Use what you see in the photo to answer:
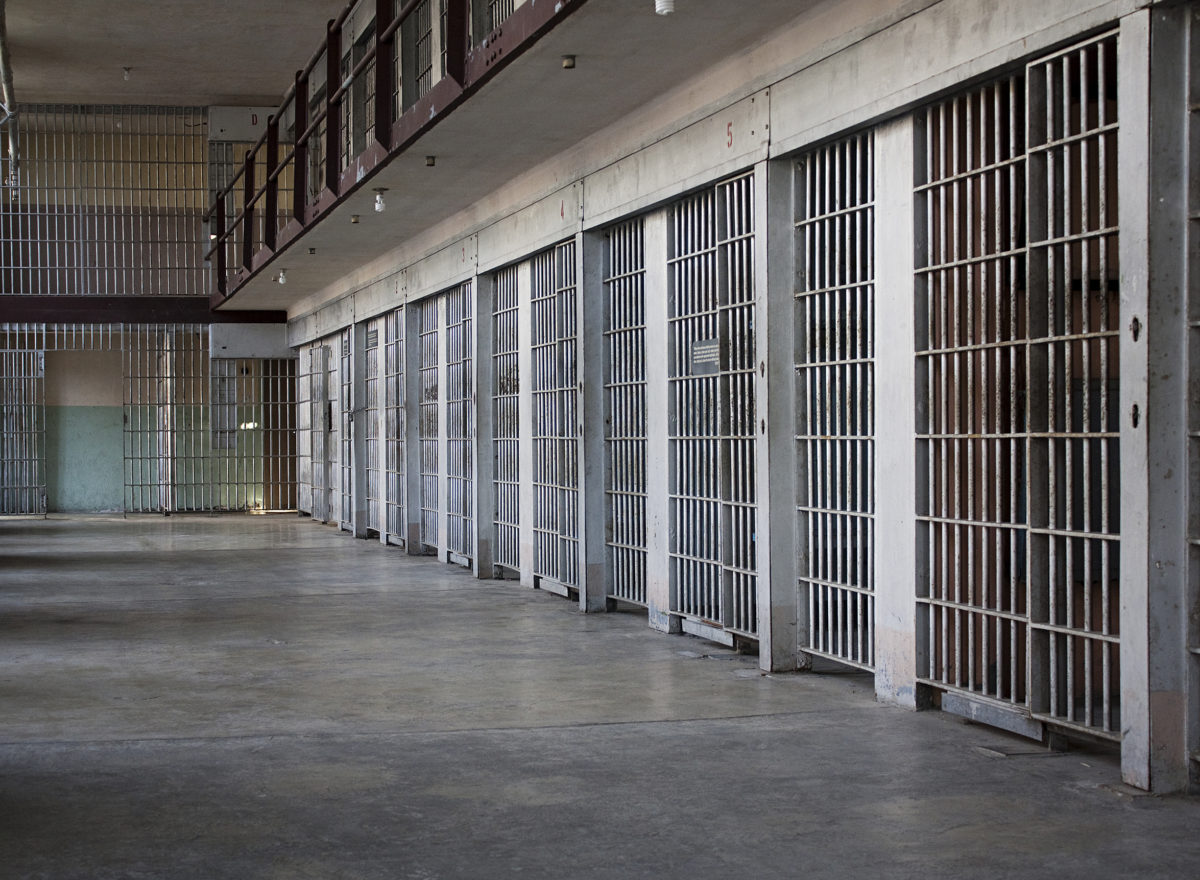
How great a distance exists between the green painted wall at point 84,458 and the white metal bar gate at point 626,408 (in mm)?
17336

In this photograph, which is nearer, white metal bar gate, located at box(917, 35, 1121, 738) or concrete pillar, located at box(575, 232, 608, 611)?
white metal bar gate, located at box(917, 35, 1121, 738)

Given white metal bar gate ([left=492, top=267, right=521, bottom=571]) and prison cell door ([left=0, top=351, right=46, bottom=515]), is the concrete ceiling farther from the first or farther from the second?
white metal bar gate ([left=492, top=267, right=521, bottom=571])

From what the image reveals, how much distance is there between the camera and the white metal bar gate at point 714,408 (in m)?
8.20

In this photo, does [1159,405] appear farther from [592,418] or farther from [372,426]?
[372,426]

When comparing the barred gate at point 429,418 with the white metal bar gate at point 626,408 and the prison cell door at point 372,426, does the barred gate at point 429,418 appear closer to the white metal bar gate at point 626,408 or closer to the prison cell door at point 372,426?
the prison cell door at point 372,426

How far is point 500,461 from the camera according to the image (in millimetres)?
13320

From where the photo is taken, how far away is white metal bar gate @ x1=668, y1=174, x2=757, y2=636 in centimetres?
820

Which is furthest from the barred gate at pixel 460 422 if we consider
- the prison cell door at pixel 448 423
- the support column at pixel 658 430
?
the support column at pixel 658 430

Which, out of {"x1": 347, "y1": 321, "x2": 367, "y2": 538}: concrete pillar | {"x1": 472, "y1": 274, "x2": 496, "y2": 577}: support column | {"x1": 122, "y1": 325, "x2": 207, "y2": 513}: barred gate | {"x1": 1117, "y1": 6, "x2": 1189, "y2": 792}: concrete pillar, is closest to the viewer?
{"x1": 1117, "y1": 6, "x2": 1189, "y2": 792}: concrete pillar

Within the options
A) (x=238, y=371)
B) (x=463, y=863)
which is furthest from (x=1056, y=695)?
(x=238, y=371)

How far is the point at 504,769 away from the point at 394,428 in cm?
1205

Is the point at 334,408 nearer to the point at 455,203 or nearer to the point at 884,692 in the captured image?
the point at 455,203

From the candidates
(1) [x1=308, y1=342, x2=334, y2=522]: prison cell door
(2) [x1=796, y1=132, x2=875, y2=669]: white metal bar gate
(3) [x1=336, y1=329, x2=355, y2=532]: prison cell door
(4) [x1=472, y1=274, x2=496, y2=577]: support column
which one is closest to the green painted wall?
(1) [x1=308, y1=342, x2=334, y2=522]: prison cell door

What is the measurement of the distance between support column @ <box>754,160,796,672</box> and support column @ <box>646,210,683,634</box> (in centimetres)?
167
